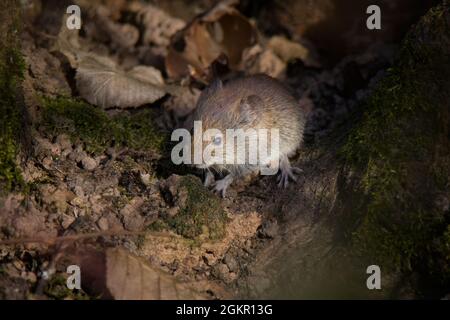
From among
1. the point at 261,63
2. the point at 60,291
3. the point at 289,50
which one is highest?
the point at 289,50

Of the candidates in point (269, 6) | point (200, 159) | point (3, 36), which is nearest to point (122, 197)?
point (200, 159)

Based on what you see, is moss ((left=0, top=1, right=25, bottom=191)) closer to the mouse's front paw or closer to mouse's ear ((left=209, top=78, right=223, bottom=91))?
mouse's ear ((left=209, top=78, right=223, bottom=91))

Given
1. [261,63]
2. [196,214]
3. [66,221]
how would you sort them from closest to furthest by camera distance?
[66,221] < [196,214] < [261,63]

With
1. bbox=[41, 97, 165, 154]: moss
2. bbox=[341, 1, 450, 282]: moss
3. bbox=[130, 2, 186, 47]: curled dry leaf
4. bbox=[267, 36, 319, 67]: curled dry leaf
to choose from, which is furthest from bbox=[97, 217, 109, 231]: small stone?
bbox=[267, 36, 319, 67]: curled dry leaf

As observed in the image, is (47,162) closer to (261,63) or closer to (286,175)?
(286,175)

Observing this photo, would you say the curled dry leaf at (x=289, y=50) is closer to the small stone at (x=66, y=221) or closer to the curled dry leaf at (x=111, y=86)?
the curled dry leaf at (x=111, y=86)

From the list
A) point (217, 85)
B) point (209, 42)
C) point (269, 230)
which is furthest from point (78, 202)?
point (209, 42)

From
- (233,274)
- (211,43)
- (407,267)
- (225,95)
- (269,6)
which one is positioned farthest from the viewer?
(269,6)

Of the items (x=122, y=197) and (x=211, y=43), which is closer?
(x=122, y=197)

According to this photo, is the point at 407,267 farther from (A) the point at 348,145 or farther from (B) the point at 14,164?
(B) the point at 14,164
